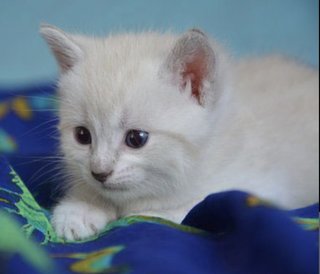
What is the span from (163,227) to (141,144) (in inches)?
9.4

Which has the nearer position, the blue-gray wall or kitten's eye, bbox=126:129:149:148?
kitten's eye, bbox=126:129:149:148

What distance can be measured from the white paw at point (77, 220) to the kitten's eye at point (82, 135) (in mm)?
201

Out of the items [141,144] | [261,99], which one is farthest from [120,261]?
[261,99]

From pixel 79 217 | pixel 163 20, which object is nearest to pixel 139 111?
pixel 79 217

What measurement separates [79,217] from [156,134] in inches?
13.3

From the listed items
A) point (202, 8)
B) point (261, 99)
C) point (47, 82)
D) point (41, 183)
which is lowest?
point (41, 183)

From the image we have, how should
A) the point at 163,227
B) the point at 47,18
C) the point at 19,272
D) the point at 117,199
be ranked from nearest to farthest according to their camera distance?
1. the point at 19,272
2. the point at 163,227
3. the point at 117,199
4. the point at 47,18

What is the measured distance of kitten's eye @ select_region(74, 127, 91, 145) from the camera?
171cm

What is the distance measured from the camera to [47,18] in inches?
124

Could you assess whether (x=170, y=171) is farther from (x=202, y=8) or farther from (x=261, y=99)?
(x=202, y=8)

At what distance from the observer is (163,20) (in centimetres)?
319

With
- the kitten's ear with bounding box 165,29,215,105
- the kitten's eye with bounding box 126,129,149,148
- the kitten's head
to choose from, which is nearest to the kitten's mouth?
the kitten's head

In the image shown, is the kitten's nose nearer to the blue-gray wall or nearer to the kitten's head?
the kitten's head

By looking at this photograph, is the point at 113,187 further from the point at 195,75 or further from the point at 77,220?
the point at 195,75
